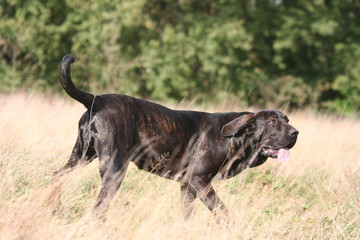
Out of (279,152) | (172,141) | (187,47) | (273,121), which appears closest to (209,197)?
(172,141)

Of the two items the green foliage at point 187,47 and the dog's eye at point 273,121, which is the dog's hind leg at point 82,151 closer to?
the dog's eye at point 273,121

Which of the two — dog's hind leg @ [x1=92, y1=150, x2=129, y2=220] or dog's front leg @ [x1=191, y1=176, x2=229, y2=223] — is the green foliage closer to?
dog's front leg @ [x1=191, y1=176, x2=229, y2=223]

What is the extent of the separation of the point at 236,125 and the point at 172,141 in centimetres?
70

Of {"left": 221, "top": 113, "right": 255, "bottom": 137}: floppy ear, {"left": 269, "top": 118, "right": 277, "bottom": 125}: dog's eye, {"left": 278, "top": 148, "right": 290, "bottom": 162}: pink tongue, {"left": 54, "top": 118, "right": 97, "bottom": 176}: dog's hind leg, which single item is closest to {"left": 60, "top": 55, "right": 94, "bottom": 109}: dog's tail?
{"left": 54, "top": 118, "right": 97, "bottom": 176}: dog's hind leg

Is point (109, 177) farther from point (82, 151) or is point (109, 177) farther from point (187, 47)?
point (187, 47)

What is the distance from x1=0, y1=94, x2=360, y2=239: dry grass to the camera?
3.57 metres

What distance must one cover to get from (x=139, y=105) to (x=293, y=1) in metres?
18.0

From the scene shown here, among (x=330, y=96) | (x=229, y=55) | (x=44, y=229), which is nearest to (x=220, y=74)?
(x=229, y=55)

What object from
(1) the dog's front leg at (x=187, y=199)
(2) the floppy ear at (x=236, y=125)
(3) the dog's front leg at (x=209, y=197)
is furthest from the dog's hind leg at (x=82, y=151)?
(2) the floppy ear at (x=236, y=125)

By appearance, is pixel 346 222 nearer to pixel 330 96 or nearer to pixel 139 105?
pixel 139 105

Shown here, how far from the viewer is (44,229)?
3383 millimetres

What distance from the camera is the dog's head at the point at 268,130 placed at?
5098 mm

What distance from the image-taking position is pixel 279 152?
515 centimetres

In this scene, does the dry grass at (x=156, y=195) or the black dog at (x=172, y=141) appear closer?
the dry grass at (x=156, y=195)
